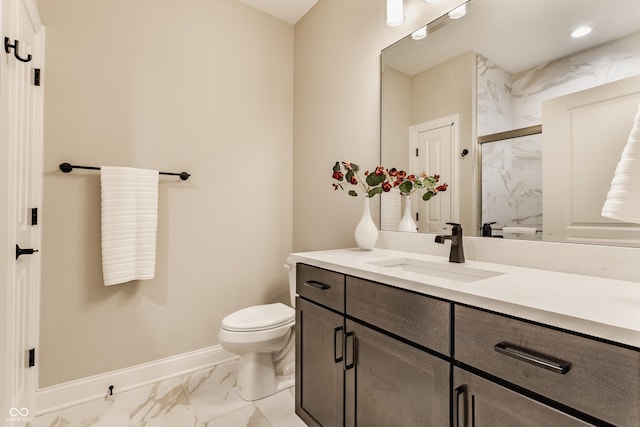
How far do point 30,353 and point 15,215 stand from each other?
0.78 m

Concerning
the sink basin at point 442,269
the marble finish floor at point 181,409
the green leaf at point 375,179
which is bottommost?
the marble finish floor at point 181,409

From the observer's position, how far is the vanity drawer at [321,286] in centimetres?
124

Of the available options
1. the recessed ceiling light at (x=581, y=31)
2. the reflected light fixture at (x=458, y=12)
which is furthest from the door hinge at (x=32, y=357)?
the recessed ceiling light at (x=581, y=31)

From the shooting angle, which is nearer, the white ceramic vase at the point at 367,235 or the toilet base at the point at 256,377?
the white ceramic vase at the point at 367,235

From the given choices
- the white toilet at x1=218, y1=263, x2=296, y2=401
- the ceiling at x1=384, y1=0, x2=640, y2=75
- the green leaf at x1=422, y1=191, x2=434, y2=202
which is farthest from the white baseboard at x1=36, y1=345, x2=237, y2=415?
the ceiling at x1=384, y1=0, x2=640, y2=75

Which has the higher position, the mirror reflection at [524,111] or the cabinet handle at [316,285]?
the mirror reflection at [524,111]

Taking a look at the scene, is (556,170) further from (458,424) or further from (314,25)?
(314,25)

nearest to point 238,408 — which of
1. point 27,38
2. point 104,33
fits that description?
point 27,38

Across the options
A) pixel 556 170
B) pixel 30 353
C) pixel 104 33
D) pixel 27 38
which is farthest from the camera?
pixel 104 33

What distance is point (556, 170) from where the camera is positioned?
1134 mm

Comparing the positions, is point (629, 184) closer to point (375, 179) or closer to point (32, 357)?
point (375, 179)

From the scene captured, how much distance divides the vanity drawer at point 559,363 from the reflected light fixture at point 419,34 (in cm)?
143

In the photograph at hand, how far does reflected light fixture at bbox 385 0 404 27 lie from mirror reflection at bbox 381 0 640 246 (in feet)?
0.33

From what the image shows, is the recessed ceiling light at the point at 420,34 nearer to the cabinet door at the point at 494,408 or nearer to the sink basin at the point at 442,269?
the sink basin at the point at 442,269
